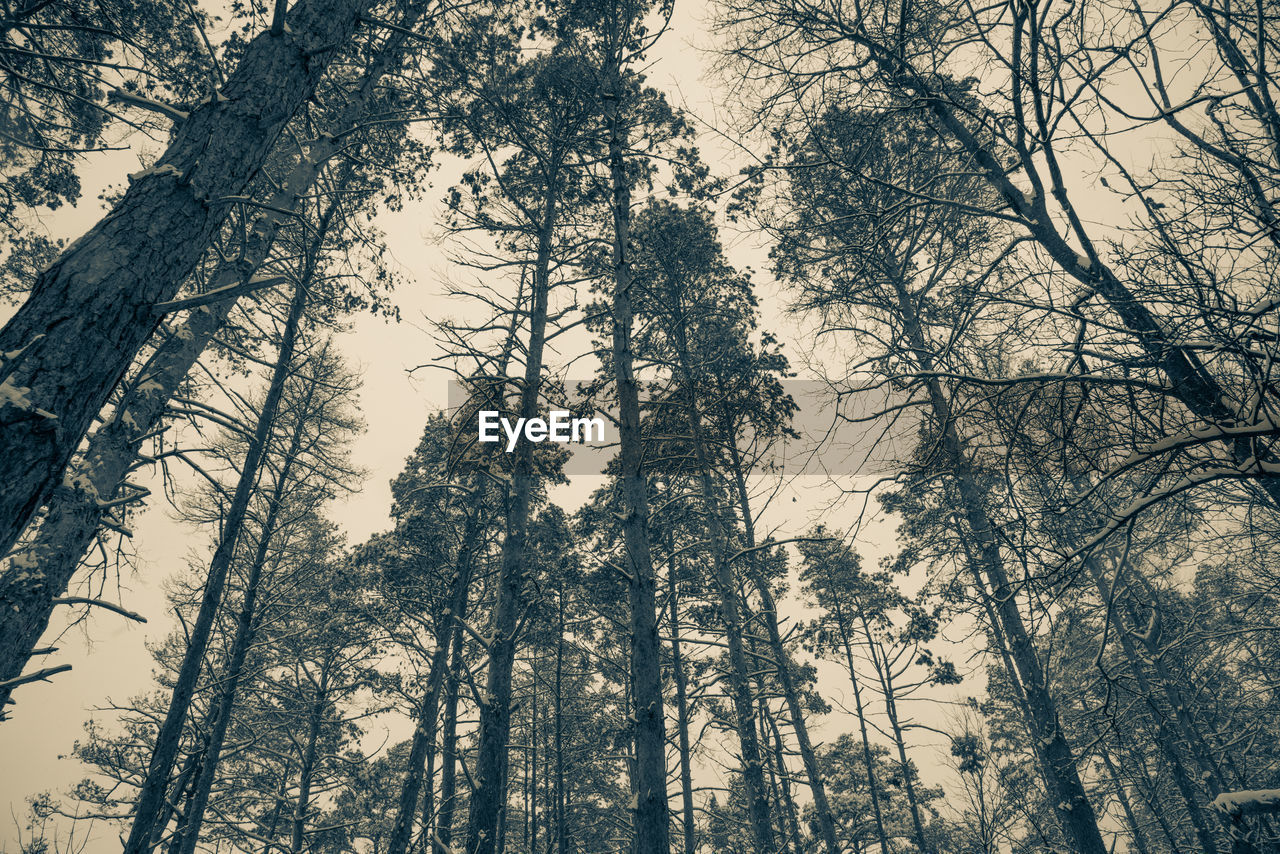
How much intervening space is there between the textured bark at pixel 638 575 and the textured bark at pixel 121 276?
3841mm

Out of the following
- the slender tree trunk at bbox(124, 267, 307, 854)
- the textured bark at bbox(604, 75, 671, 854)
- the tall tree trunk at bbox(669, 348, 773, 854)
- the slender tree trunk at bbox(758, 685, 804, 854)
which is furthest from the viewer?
the slender tree trunk at bbox(758, 685, 804, 854)

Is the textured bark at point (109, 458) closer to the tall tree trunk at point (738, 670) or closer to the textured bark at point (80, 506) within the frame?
the textured bark at point (80, 506)

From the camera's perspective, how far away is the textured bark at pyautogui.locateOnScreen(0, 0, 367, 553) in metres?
2.14

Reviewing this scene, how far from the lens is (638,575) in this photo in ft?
18.7

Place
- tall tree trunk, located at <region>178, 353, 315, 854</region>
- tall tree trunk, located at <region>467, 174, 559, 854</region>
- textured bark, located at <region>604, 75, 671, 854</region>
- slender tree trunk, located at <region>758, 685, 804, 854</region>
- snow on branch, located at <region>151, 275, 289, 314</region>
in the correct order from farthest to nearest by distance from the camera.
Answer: slender tree trunk, located at <region>758, 685, 804, 854</region>
tall tree trunk, located at <region>178, 353, 315, 854</region>
tall tree trunk, located at <region>467, 174, 559, 854</region>
textured bark, located at <region>604, 75, 671, 854</region>
snow on branch, located at <region>151, 275, 289, 314</region>

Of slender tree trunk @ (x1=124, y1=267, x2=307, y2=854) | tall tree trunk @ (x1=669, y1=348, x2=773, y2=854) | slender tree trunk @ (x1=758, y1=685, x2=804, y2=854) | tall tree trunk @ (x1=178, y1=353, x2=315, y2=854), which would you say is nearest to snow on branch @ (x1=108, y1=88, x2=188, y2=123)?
slender tree trunk @ (x1=124, y1=267, x2=307, y2=854)

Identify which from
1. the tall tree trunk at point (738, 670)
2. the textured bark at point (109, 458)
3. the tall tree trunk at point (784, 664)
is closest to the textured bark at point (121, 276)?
the textured bark at point (109, 458)

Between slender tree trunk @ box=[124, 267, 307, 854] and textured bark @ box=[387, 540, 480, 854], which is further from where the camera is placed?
textured bark @ box=[387, 540, 480, 854]

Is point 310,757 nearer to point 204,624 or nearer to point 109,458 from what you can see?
point 204,624

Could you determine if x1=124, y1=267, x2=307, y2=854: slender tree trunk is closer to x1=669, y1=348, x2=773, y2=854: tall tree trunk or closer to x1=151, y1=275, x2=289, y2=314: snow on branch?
x1=151, y1=275, x2=289, y2=314: snow on branch

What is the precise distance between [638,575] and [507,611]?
1.55 meters

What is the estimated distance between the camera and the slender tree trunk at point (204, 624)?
6211 millimetres

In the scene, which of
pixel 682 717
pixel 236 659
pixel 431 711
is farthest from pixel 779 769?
pixel 236 659

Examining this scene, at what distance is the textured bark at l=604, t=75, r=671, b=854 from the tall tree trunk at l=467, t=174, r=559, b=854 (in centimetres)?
121
